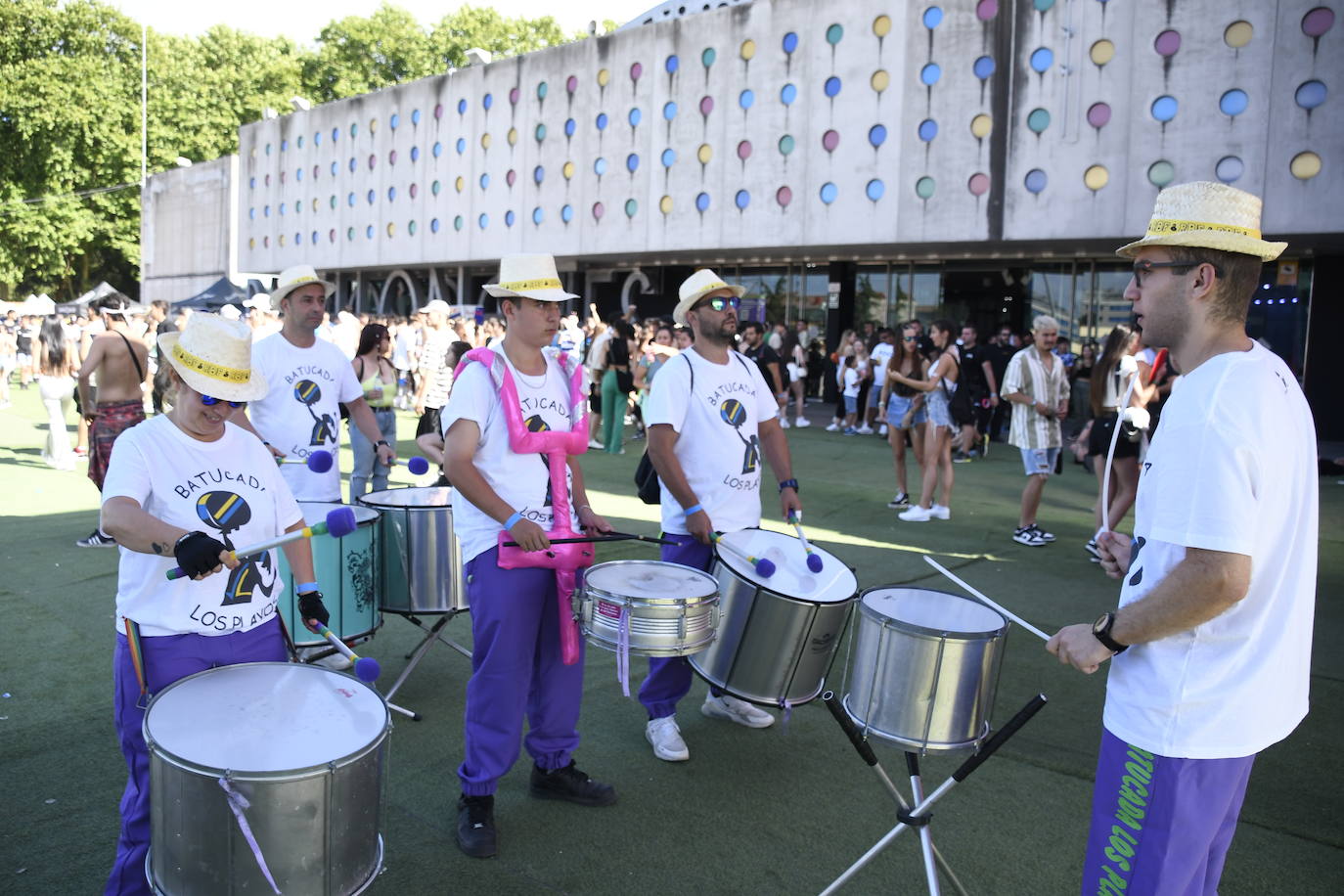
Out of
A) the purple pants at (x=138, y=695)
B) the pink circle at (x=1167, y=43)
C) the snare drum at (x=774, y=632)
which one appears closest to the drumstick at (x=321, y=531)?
the purple pants at (x=138, y=695)

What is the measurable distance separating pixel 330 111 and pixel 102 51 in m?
17.6

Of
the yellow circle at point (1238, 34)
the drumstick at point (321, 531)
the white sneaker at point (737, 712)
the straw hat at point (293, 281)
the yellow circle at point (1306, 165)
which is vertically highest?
the yellow circle at point (1238, 34)

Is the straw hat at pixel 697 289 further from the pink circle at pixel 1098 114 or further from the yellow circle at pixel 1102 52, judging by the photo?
the yellow circle at pixel 1102 52

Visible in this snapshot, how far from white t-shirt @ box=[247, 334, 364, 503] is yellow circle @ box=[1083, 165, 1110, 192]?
15.5 m

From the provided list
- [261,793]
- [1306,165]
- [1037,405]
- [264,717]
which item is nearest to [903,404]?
[1037,405]

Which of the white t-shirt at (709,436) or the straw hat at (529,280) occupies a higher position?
the straw hat at (529,280)

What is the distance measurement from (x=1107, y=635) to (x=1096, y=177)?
56.6ft

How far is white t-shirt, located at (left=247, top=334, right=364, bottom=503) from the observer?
17.3 feet

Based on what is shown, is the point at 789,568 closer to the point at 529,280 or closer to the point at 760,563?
the point at 760,563

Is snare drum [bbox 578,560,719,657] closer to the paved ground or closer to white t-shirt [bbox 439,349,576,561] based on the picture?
white t-shirt [bbox 439,349,576,561]

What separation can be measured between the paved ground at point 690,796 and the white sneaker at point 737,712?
5 cm

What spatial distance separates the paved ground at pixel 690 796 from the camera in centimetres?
340

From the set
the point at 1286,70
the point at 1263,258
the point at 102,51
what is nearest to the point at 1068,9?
the point at 1286,70

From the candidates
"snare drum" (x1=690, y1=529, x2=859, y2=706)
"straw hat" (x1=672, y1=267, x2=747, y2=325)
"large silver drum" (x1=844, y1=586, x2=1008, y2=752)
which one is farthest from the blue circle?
"large silver drum" (x1=844, y1=586, x2=1008, y2=752)
